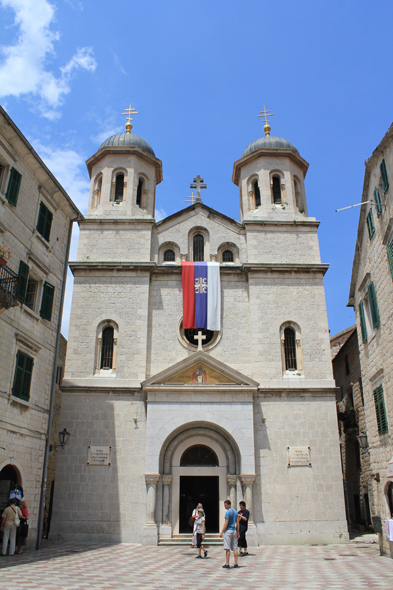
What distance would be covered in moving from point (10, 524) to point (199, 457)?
314 inches

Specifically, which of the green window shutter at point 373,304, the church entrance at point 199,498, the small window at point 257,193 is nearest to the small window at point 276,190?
the small window at point 257,193

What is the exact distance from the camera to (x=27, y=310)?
1542cm

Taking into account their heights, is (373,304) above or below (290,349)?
above

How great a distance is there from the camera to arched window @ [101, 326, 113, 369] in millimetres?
20191

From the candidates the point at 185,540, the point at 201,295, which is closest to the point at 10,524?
the point at 185,540

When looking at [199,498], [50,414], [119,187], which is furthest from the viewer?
[119,187]

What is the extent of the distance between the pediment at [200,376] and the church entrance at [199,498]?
350cm

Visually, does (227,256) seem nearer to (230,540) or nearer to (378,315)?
(378,315)

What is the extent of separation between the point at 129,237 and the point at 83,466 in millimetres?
10082

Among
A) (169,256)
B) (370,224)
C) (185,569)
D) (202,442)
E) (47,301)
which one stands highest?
(169,256)

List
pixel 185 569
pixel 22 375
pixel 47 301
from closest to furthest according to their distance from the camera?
pixel 185 569
pixel 22 375
pixel 47 301

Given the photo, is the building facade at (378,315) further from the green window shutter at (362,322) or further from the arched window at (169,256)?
the arched window at (169,256)

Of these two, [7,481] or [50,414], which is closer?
[7,481]

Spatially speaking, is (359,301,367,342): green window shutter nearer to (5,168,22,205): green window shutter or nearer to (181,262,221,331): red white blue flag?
(181,262,221,331): red white blue flag
